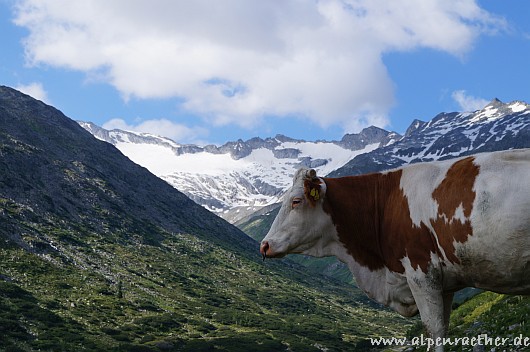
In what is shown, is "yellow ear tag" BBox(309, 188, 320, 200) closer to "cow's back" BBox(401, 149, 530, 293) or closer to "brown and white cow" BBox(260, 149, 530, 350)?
"brown and white cow" BBox(260, 149, 530, 350)

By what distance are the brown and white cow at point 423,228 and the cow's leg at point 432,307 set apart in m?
0.02

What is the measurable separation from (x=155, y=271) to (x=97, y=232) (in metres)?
29.6

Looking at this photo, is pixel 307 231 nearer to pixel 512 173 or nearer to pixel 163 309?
pixel 512 173

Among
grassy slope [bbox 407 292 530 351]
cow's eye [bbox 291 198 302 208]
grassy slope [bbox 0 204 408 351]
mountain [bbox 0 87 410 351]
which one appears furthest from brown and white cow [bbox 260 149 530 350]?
grassy slope [bbox 0 204 408 351]

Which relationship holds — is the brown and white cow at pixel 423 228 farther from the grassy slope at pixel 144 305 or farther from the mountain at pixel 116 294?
the grassy slope at pixel 144 305

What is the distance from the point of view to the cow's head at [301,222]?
10000mm

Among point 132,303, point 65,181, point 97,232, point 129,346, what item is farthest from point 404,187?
point 65,181

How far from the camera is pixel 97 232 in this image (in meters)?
177

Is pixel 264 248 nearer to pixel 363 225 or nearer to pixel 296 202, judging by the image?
pixel 296 202

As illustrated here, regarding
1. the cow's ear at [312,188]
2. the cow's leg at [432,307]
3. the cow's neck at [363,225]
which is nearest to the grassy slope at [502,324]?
Answer: the cow's neck at [363,225]

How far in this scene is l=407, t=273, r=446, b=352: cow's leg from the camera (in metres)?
8.48

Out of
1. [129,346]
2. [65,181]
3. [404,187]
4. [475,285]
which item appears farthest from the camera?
[65,181]

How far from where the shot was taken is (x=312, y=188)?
9.90m

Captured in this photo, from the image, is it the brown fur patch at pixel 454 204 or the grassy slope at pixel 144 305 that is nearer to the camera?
the brown fur patch at pixel 454 204
